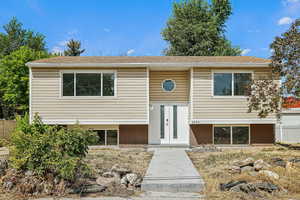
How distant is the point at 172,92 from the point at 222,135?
3.27 m

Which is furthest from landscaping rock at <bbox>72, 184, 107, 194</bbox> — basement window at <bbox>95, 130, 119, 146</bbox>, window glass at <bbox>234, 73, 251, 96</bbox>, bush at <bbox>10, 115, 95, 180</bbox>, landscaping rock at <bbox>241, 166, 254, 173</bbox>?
window glass at <bbox>234, 73, 251, 96</bbox>

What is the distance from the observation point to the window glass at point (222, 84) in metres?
12.1

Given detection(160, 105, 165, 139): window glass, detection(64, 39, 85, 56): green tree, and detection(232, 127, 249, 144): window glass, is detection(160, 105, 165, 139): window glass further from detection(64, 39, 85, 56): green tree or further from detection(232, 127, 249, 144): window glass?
detection(64, 39, 85, 56): green tree

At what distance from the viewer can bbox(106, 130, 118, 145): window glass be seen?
12.6 meters

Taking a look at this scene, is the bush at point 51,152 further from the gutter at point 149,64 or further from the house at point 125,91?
the gutter at point 149,64

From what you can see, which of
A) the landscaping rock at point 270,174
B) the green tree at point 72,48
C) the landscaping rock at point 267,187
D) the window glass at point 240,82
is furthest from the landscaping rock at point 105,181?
the green tree at point 72,48

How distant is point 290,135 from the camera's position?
15.3m

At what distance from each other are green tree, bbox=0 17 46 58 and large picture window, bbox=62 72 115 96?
2238 cm

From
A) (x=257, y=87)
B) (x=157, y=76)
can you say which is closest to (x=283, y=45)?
(x=257, y=87)

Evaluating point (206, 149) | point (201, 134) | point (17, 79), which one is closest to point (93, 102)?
point (201, 134)

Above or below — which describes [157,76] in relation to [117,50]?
below

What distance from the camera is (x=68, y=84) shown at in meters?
12.0

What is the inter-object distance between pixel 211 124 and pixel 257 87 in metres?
3.08

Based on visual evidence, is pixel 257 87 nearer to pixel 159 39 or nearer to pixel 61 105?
pixel 61 105
